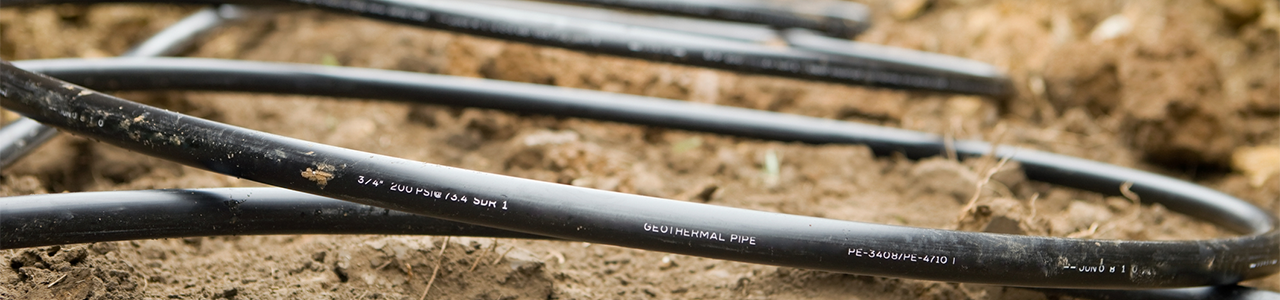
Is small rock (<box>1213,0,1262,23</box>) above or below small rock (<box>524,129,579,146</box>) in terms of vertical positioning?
above

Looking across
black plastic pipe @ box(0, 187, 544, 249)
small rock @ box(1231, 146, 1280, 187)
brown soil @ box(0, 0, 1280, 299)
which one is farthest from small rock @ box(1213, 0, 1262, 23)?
black plastic pipe @ box(0, 187, 544, 249)

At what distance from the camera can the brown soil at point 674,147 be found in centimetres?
98

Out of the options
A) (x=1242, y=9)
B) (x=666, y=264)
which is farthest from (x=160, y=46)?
(x=1242, y=9)

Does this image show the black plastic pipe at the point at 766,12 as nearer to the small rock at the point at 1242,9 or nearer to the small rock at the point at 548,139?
the small rock at the point at 548,139

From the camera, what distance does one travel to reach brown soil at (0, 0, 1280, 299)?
0.98 meters

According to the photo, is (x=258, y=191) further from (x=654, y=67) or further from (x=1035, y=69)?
(x=1035, y=69)

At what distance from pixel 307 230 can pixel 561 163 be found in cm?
50

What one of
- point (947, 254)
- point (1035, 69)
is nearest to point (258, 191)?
point (947, 254)

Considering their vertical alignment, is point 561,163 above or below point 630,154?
below

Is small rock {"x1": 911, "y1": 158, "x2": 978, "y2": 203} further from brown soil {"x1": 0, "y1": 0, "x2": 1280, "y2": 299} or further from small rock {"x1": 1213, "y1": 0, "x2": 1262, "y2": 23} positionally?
small rock {"x1": 1213, "y1": 0, "x2": 1262, "y2": 23}

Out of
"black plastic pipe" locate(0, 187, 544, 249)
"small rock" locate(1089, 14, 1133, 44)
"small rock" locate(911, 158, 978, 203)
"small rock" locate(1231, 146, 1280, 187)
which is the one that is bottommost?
"black plastic pipe" locate(0, 187, 544, 249)

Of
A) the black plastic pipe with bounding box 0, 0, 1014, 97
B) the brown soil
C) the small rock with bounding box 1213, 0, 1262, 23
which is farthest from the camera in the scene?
the small rock with bounding box 1213, 0, 1262, 23

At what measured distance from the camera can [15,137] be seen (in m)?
1.11

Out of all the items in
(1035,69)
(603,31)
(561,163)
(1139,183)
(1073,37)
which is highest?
(1073,37)
